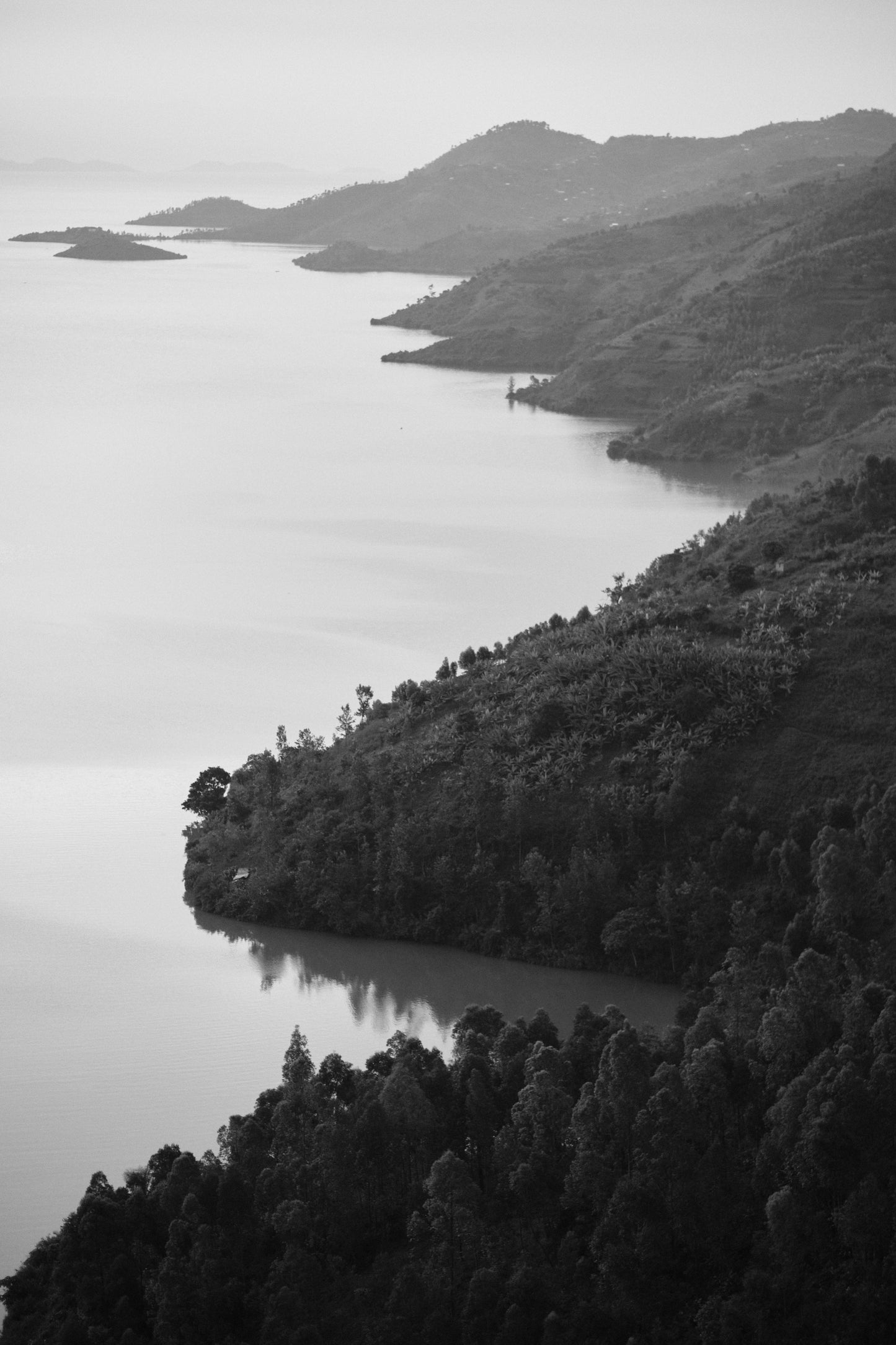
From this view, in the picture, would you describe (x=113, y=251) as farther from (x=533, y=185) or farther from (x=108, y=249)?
(x=533, y=185)

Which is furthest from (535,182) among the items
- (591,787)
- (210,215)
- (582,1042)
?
(582,1042)

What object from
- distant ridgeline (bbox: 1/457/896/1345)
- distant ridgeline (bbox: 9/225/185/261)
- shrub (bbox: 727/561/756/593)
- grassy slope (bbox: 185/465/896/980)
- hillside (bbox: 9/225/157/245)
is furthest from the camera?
hillside (bbox: 9/225/157/245)

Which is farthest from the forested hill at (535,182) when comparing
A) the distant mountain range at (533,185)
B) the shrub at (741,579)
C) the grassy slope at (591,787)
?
the grassy slope at (591,787)

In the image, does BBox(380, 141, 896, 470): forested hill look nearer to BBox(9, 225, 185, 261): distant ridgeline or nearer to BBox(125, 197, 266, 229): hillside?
BBox(9, 225, 185, 261): distant ridgeline

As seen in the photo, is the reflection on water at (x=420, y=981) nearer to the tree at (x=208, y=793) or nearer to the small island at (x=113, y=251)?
the tree at (x=208, y=793)

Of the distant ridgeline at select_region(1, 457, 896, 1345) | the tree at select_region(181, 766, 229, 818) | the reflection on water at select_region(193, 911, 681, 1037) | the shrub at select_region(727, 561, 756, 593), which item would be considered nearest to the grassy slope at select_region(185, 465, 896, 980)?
the distant ridgeline at select_region(1, 457, 896, 1345)

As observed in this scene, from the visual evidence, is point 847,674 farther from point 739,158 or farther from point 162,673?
point 739,158

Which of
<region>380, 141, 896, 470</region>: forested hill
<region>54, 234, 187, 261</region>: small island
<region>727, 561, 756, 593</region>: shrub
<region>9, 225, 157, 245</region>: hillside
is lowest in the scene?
<region>727, 561, 756, 593</region>: shrub
